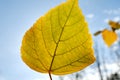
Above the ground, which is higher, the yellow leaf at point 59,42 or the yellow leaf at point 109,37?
the yellow leaf at point 109,37

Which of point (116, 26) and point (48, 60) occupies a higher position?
point (116, 26)

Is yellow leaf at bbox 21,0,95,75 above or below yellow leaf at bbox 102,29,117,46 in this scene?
below

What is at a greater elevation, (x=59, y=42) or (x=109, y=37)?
(x=109, y=37)

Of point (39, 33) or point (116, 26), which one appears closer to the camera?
point (39, 33)

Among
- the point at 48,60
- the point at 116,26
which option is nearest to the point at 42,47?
the point at 48,60

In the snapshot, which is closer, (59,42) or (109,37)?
(59,42)

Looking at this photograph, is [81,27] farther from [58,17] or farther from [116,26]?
[116,26]

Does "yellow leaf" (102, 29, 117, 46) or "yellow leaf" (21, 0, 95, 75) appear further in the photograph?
"yellow leaf" (102, 29, 117, 46)
